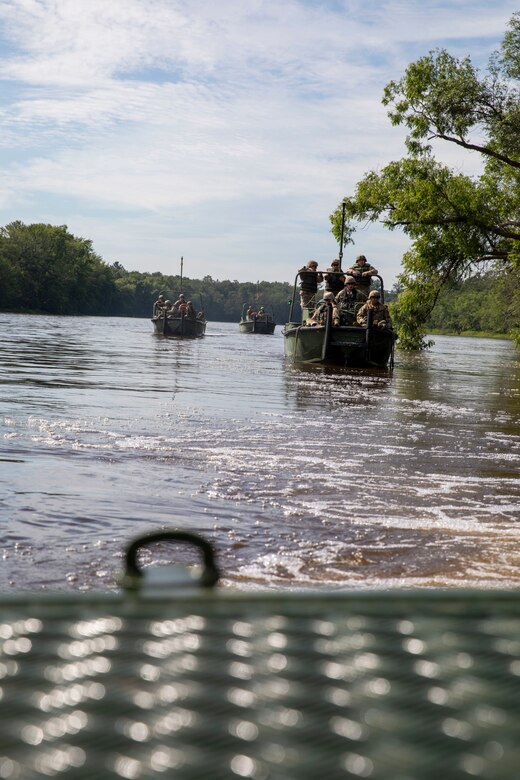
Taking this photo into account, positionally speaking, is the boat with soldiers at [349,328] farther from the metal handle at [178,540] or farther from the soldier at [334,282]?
the metal handle at [178,540]

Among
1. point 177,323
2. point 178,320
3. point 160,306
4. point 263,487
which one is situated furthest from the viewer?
point 160,306

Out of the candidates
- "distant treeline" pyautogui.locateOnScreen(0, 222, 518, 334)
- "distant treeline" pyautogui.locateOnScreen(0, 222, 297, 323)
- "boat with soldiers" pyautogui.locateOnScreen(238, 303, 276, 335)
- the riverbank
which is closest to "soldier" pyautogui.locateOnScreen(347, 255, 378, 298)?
"boat with soldiers" pyautogui.locateOnScreen(238, 303, 276, 335)

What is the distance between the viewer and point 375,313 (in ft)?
81.5

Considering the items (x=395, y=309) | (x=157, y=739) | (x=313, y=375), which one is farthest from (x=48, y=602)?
(x=395, y=309)

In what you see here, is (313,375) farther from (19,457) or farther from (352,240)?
(19,457)

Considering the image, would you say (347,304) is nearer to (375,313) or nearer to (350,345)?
(375,313)

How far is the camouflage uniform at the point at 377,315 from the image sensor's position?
24.6 meters

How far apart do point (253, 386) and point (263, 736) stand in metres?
16.8

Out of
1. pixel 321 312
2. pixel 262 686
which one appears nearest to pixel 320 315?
pixel 321 312

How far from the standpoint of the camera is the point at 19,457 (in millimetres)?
7719

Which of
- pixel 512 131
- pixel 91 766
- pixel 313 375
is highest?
pixel 512 131

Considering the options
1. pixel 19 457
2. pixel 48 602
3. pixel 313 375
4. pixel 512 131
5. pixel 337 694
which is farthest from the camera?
pixel 512 131

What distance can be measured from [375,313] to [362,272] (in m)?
1.28

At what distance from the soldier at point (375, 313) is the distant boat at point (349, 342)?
0.15 m
